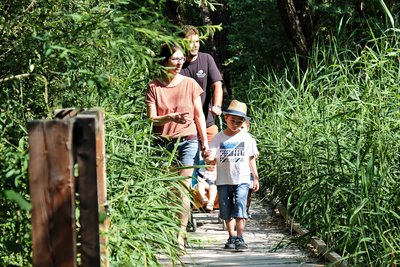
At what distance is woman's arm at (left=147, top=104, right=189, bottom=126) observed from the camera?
868 cm

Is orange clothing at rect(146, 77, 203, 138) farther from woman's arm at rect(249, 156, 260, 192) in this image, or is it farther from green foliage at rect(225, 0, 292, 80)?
green foliage at rect(225, 0, 292, 80)

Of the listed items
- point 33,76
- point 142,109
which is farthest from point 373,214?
point 142,109

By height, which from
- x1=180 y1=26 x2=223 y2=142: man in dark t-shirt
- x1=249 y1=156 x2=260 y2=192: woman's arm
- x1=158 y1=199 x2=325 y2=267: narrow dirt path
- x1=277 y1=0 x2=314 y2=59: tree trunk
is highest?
x1=277 y1=0 x2=314 y2=59: tree trunk

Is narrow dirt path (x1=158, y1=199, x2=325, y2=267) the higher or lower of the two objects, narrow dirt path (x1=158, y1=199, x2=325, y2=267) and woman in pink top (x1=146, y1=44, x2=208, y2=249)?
the lower

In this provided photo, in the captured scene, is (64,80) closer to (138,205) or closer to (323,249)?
(138,205)

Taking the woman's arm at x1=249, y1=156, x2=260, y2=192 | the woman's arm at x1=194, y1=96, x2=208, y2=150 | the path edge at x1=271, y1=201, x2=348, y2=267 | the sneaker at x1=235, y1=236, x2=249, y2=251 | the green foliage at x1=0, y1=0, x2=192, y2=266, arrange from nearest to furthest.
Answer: the green foliage at x1=0, y1=0, x2=192, y2=266 < the path edge at x1=271, y1=201, x2=348, y2=267 < the woman's arm at x1=194, y1=96, x2=208, y2=150 < the sneaker at x1=235, y1=236, x2=249, y2=251 < the woman's arm at x1=249, y1=156, x2=260, y2=192

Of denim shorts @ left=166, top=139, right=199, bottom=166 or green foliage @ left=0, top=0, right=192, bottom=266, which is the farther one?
denim shorts @ left=166, top=139, right=199, bottom=166

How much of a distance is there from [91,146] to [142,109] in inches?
243

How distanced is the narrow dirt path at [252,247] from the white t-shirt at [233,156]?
631 millimetres

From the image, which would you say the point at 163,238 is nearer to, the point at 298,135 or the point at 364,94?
the point at 364,94

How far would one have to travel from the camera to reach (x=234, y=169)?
9.59 metres

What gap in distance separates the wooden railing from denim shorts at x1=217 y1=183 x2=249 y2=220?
5.17 meters

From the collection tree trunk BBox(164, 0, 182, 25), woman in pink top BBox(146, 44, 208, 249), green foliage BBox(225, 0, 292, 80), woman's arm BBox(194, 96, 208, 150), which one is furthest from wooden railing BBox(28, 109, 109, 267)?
green foliage BBox(225, 0, 292, 80)

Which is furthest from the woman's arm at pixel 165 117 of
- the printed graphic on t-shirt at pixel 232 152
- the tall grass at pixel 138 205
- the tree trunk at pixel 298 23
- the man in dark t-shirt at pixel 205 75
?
the tree trunk at pixel 298 23
